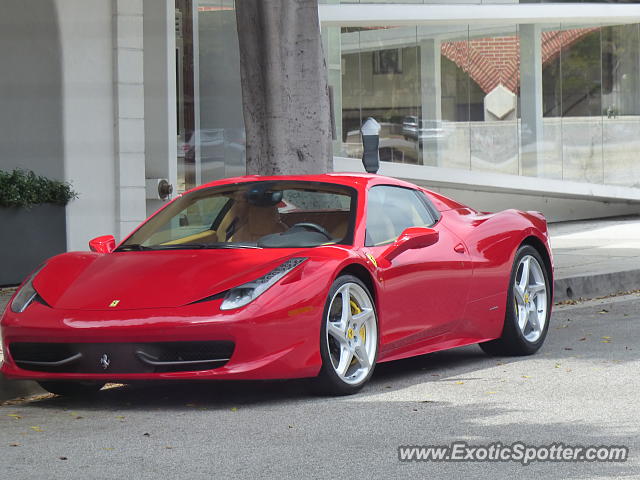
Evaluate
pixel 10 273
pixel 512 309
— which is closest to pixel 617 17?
pixel 10 273

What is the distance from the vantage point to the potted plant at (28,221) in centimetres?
1328

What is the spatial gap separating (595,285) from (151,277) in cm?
751

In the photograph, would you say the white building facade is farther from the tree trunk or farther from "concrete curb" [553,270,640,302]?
"concrete curb" [553,270,640,302]

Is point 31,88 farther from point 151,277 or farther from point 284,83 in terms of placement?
point 151,277

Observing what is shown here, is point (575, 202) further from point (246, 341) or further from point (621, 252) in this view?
point (246, 341)

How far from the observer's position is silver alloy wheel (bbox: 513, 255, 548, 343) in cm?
888

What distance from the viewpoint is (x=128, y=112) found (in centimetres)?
1528

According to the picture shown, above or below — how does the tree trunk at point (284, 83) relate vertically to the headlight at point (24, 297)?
above

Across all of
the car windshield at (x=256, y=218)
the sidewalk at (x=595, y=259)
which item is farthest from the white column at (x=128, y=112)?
the car windshield at (x=256, y=218)

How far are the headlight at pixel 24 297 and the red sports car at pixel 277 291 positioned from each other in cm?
1

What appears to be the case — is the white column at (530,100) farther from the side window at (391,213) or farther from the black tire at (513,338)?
the side window at (391,213)

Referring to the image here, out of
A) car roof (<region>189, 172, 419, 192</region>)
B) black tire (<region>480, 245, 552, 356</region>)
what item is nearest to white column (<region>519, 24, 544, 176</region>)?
black tire (<region>480, 245, 552, 356</region>)

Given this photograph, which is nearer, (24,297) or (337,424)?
(337,424)

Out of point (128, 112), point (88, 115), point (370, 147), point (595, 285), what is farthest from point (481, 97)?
point (595, 285)
